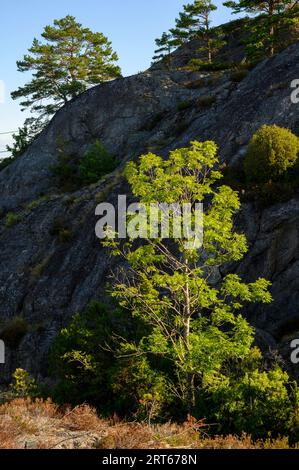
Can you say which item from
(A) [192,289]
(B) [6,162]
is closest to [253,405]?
(A) [192,289]

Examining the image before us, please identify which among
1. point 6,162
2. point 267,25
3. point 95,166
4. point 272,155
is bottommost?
point 272,155

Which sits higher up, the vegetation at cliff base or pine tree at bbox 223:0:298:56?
pine tree at bbox 223:0:298:56

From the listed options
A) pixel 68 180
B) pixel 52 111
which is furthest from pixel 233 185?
pixel 52 111

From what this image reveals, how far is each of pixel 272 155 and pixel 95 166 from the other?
59.2 ft

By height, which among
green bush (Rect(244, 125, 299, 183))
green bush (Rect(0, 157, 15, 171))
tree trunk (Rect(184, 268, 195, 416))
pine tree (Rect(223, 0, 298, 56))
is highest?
pine tree (Rect(223, 0, 298, 56))

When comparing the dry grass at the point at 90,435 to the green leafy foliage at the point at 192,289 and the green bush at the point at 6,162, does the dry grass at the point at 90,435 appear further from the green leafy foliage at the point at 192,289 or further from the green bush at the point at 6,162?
the green bush at the point at 6,162

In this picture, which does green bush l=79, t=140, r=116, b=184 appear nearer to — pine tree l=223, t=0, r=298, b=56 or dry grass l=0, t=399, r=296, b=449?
pine tree l=223, t=0, r=298, b=56

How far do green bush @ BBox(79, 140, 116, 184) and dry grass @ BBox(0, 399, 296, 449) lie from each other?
2584 cm

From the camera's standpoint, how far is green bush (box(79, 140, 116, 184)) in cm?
3594

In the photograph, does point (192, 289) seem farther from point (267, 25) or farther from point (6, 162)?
point (6, 162)

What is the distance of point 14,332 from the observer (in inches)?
1024

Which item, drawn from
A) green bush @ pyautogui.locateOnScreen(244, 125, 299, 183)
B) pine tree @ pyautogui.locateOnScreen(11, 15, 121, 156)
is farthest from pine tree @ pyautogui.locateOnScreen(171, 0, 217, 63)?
green bush @ pyautogui.locateOnScreen(244, 125, 299, 183)

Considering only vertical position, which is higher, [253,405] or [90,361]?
[90,361]
